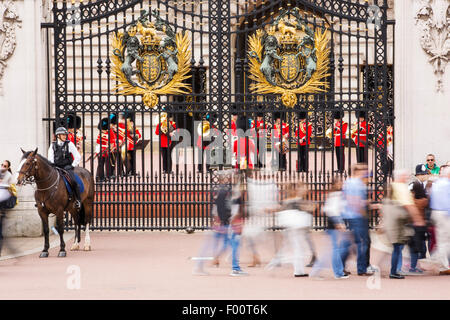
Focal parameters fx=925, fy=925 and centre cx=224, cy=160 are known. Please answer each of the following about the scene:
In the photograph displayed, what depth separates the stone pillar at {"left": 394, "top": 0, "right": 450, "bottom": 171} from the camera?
1555cm

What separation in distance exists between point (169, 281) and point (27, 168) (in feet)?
10.7

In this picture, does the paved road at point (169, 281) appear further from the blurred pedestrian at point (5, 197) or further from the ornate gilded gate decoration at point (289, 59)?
the ornate gilded gate decoration at point (289, 59)

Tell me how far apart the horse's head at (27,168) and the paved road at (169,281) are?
3.92 feet

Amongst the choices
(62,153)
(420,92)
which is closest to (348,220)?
(420,92)

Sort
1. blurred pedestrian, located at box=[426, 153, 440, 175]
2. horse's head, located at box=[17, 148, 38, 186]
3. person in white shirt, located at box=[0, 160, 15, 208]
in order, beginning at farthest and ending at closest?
blurred pedestrian, located at box=[426, 153, 440, 175], horse's head, located at box=[17, 148, 38, 186], person in white shirt, located at box=[0, 160, 15, 208]

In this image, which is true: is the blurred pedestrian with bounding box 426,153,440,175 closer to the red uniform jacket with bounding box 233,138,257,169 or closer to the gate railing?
the gate railing

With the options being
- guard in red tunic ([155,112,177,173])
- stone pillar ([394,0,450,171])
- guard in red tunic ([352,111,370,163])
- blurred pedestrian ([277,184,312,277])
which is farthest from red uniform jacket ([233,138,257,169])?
blurred pedestrian ([277,184,312,277])

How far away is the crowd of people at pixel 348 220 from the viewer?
1179 centimetres

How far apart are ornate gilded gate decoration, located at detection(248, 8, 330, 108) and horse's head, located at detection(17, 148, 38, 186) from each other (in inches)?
165

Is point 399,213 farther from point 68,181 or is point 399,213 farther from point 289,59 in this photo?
point 68,181

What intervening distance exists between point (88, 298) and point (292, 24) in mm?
7127

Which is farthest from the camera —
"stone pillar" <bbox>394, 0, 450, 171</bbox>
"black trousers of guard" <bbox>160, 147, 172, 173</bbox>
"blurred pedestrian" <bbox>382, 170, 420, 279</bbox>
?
"black trousers of guard" <bbox>160, 147, 172, 173</bbox>

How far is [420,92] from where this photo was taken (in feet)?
51.4

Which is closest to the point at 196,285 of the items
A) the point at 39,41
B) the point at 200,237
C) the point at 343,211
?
the point at 343,211
